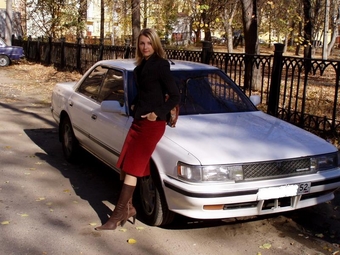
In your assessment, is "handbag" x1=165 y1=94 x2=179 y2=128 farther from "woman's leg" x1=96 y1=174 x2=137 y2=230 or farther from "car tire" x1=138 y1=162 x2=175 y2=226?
"woman's leg" x1=96 y1=174 x2=137 y2=230

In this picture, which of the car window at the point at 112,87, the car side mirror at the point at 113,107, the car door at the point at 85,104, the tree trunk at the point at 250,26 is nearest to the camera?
the car side mirror at the point at 113,107

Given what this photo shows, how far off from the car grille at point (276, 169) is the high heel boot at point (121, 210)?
3.59ft

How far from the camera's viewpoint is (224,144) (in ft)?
14.4

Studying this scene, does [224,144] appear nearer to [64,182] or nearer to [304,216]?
[304,216]

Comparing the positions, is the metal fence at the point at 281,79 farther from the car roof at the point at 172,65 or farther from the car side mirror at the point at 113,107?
the car side mirror at the point at 113,107

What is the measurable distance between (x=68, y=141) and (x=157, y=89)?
302 centimetres

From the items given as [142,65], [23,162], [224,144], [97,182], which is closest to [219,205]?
[224,144]

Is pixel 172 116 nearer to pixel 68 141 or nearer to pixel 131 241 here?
pixel 131 241

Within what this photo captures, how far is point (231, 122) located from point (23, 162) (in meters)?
3.41

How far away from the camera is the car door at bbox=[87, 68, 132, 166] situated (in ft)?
16.8

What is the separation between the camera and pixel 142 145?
4352mm

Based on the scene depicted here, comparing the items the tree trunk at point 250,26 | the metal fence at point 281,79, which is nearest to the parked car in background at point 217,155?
the metal fence at point 281,79

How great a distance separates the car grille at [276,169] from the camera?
13.7 feet

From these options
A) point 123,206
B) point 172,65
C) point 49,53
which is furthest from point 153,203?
point 49,53
